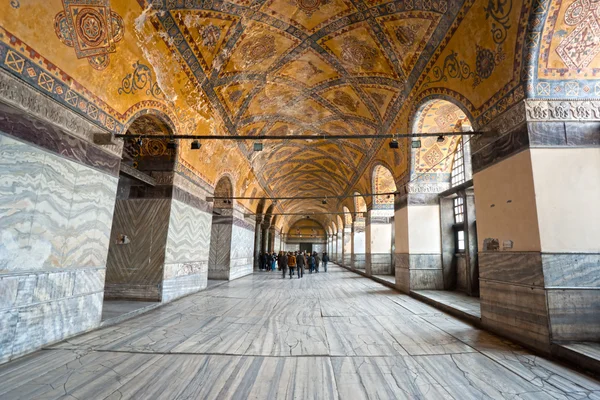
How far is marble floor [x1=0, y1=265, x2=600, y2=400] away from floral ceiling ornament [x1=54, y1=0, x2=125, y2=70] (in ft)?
15.1

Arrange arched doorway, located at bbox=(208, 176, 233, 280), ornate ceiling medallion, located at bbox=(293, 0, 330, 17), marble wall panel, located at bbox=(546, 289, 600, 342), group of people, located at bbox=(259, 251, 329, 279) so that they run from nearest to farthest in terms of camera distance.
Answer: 1. marble wall panel, located at bbox=(546, 289, 600, 342)
2. ornate ceiling medallion, located at bbox=(293, 0, 330, 17)
3. arched doorway, located at bbox=(208, 176, 233, 280)
4. group of people, located at bbox=(259, 251, 329, 279)

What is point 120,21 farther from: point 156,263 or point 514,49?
point 514,49

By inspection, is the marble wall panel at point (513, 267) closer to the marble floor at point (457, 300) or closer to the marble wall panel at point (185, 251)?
A: the marble floor at point (457, 300)

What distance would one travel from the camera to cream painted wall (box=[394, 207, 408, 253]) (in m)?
9.68

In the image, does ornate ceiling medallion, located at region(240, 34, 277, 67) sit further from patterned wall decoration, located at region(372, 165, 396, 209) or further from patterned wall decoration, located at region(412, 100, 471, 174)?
patterned wall decoration, located at region(372, 165, 396, 209)

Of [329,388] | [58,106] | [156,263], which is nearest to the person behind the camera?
[329,388]

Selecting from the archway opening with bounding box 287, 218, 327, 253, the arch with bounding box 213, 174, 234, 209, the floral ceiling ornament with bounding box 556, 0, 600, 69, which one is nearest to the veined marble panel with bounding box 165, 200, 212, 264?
the arch with bounding box 213, 174, 234, 209

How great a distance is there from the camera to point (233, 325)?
544cm

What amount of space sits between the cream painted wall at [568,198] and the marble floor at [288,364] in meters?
1.75

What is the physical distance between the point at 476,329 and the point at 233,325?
4.59 meters

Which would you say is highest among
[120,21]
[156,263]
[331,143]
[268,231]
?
[331,143]

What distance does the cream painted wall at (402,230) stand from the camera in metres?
9.68

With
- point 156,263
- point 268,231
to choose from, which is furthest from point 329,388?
point 268,231

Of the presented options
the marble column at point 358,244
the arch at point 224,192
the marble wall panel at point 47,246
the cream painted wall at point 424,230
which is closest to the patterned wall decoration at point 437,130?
the cream painted wall at point 424,230
